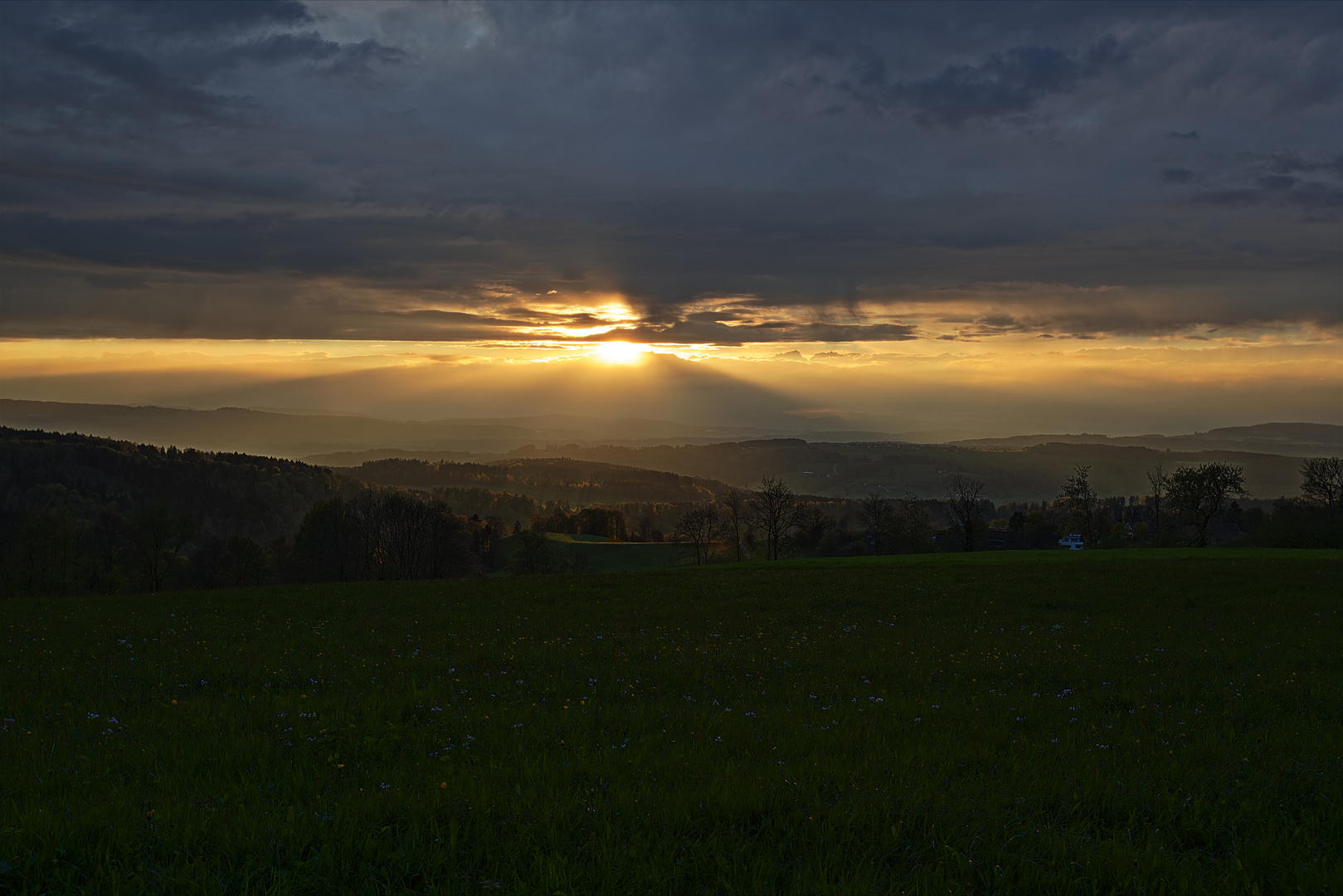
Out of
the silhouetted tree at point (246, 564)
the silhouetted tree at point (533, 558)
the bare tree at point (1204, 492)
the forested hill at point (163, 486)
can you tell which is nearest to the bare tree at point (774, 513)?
the silhouetted tree at point (533, 558)

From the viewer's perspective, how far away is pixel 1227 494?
70688 mm

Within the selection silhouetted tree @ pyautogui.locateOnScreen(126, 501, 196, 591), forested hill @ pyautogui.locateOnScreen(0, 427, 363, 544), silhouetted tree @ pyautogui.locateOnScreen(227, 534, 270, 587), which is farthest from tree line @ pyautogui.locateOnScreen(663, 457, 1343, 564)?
forested hill @ pyautogui.locateOnScreen(0, 427, 363, 544)

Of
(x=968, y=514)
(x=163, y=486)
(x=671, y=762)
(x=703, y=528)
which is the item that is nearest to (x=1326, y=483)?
(x=968, y=514)

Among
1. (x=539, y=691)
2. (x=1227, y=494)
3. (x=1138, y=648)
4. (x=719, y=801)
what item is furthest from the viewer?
(x=1227, y=494)

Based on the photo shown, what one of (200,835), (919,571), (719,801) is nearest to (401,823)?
(200,835)

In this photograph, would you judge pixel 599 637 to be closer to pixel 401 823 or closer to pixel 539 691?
pixel 539 691

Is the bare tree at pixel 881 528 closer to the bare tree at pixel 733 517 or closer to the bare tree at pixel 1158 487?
the bare tree at pixel 733 517

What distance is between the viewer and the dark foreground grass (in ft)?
17.7

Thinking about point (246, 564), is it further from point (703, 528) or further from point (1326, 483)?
point (1326, 483)

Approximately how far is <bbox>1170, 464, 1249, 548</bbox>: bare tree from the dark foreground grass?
207ft

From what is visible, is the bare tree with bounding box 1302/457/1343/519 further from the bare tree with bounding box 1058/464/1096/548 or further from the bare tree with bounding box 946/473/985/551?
the bare tree with bounding box 946/473/985/551

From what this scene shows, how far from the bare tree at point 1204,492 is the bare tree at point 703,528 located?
5128 cm

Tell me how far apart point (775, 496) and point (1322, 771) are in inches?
2948

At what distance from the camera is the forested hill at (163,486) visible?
16800cm
